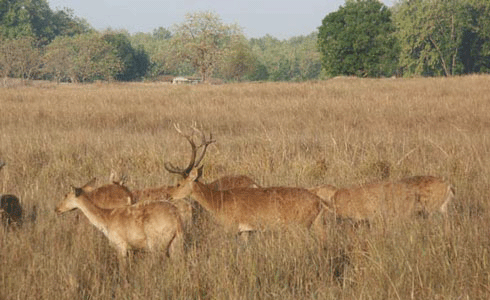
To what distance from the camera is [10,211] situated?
5.93 m

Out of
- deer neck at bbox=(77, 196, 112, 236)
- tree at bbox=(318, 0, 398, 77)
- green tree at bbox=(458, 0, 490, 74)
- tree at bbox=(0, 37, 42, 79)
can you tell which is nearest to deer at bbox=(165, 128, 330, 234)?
deer neck at bbox=(77, 196, 112, 236)

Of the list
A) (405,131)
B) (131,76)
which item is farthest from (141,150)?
(131,76)

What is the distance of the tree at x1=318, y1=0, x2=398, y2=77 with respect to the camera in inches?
2304

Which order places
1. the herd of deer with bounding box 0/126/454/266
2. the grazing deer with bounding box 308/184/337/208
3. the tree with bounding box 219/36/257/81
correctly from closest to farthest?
the herd of deer with bounding box 0/126/454/266 → the grazing deer with bounding box 308/184/337/208 → the tree with bounding box 219/36/257/81

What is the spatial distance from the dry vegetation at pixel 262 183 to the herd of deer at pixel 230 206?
187mm

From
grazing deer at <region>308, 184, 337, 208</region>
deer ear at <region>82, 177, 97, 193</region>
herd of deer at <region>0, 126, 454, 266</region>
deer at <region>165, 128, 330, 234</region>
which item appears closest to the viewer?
herd of deer at <region>0, 126, 454, 266</region>

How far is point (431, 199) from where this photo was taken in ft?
19.6

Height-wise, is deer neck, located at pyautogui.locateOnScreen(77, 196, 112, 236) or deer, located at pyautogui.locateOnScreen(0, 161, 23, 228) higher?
deer neck, located at pyautogui.locateOnScreen(77, 196, 112, 236)

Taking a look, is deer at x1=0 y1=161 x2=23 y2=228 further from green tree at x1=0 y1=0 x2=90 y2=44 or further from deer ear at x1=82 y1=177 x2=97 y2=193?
green tree at x1=0 y1=0 x2=90 y2=44

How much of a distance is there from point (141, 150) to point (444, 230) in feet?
20.8

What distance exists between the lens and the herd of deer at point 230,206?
4.88 m

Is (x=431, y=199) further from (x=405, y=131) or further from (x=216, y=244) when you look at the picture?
(x=405, y=131)

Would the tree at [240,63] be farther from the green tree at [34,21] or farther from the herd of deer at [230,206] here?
the herd of deer at [230,206]

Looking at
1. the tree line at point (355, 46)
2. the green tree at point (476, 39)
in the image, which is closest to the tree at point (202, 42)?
the tree line at point (355, 46)
